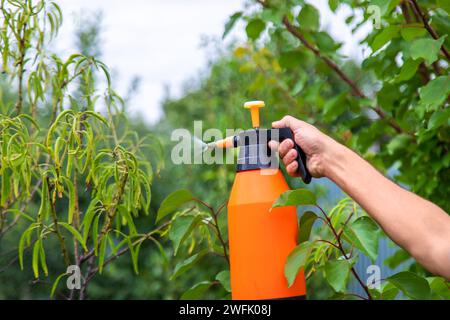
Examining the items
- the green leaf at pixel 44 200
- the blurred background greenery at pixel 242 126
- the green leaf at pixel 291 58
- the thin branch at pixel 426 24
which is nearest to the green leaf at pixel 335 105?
the blurred background greenery at pixel 242 126

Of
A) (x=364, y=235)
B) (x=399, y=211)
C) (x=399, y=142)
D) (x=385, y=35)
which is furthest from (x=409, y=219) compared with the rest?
(x=399, y=142)

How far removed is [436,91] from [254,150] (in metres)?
0.46

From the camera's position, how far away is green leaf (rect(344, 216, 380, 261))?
125cm

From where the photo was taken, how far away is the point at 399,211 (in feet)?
3.67

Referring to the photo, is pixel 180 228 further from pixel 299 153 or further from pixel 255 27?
pixel 255 27

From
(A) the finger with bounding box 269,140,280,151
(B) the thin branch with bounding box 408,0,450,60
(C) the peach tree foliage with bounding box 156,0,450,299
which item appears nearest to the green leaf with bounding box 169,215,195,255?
(C) the peach tree foliage with bounding box 156,0,450,299

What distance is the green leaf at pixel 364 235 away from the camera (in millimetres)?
1252

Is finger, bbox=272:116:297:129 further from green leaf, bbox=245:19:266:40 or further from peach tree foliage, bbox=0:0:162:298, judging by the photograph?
green leaf, bbox=245:19:266:40

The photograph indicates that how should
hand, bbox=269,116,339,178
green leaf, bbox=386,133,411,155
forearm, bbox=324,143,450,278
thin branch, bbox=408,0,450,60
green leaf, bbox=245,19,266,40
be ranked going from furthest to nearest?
green leaf, bbox=386,133,411,155
green leaf, bbox=245,19,266,40
thin branch, bbox=408,0,450,60
hand, bbox=269,116,339,178
forearm, bbox=324,143,450,278

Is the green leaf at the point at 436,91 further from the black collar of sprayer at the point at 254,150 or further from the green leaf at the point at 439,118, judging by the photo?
the black collar of sprayer at the point at 254,150

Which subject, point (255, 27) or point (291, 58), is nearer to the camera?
point (255, 27)

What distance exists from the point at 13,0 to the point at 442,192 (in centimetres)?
127

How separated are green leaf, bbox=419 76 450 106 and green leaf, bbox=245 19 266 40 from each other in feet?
1.91
